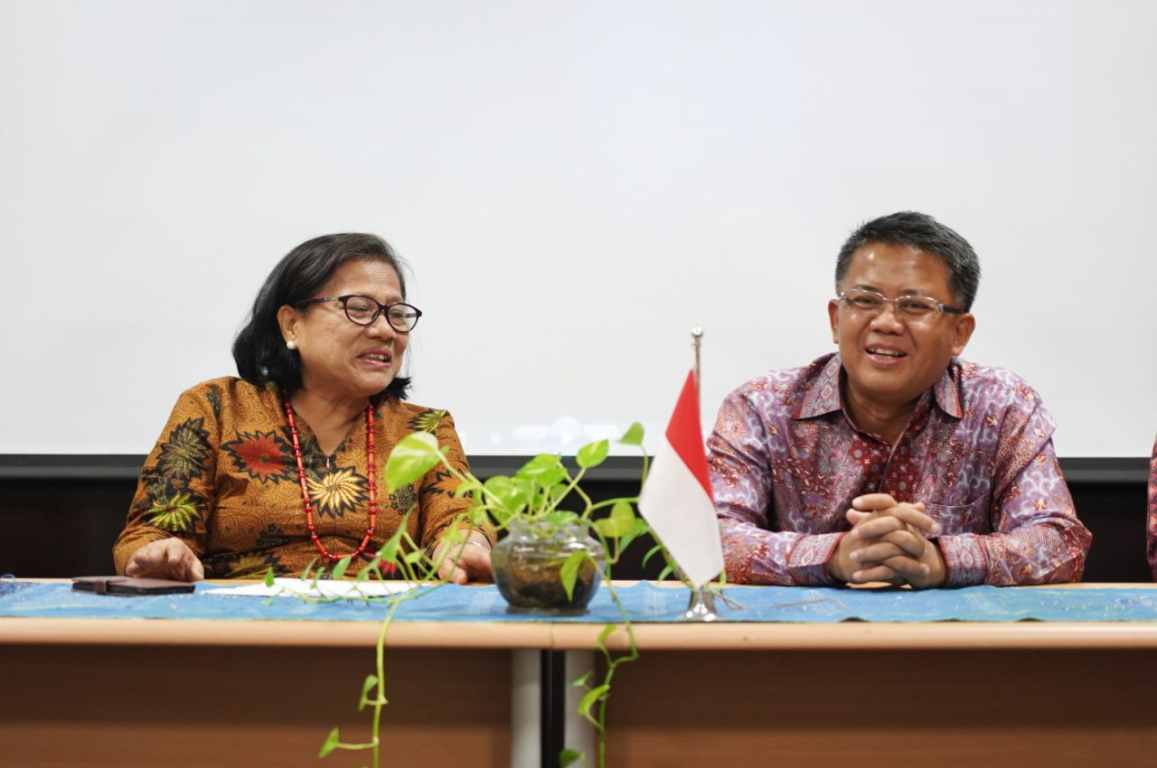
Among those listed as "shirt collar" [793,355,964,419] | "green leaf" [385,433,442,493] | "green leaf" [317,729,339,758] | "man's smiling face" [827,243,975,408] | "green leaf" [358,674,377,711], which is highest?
"man's smiling face" [827,243,975,408]

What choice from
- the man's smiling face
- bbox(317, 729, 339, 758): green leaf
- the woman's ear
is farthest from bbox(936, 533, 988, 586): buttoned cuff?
the woman's ear

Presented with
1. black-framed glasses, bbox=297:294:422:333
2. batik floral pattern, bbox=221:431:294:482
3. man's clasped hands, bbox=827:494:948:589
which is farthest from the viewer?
black-framed glasses, bbox=297:294:422:333

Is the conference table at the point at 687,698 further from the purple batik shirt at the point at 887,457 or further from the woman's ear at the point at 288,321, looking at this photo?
the woman's ear at the point at 288,321

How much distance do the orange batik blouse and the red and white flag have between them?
2.92ft

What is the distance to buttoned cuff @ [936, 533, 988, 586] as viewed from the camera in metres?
1.68

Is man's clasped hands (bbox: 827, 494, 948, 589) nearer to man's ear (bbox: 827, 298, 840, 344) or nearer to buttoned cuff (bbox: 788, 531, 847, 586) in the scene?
buttoned cuff (bbox: 788, 531, 847, 586)

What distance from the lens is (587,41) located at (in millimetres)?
2988

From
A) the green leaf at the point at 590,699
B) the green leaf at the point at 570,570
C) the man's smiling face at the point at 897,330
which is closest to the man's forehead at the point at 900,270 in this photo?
the man's smiling face at the point at 897,330

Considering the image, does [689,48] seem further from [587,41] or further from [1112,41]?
[1112,41]

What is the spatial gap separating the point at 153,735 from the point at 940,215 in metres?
2.44

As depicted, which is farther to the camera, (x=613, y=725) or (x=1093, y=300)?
(x=1093, y=300)

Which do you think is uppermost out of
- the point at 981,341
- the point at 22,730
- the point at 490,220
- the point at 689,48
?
the point at 689,48

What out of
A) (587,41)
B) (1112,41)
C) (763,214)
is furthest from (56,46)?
(1112,41)

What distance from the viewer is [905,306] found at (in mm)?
2090
